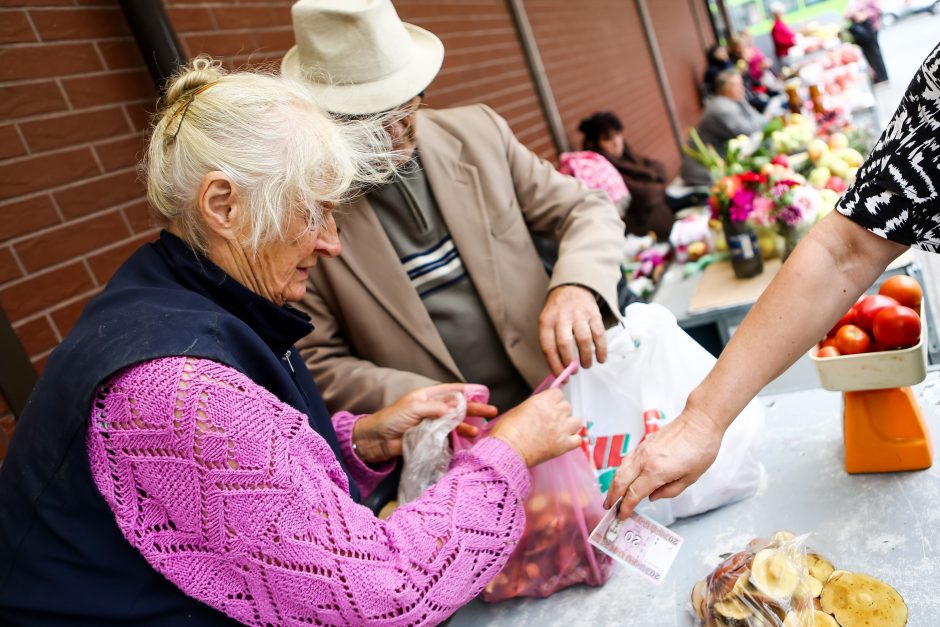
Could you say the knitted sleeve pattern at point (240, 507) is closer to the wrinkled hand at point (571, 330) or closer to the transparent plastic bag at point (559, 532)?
the transparent plastic bag at point (559, 532)

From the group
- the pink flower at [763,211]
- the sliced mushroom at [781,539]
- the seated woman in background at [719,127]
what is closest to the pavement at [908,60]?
the pink flower at [763,211]

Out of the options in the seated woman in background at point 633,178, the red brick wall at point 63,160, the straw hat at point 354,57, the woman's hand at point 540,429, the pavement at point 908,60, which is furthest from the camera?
the seated woman in background at point 633,178

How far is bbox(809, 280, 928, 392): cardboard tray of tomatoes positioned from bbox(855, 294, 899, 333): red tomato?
0.05 meters

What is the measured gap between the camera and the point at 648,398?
5.15ft

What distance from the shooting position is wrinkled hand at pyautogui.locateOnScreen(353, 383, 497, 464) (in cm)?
155

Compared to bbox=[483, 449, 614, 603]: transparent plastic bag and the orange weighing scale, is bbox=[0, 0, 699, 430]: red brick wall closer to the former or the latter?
bbox=[483, 449, 614, 603]: transparent plastic bag

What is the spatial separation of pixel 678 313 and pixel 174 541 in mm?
2673

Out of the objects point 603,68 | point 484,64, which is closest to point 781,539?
point 484,64

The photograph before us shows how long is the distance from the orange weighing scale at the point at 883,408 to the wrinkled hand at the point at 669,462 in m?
0.33

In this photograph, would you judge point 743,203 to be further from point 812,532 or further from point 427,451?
point 427,451

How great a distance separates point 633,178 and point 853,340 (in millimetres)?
4715

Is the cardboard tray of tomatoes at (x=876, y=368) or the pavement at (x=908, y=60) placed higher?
the cardboard tray of tomatoes at (x=876, y=368)

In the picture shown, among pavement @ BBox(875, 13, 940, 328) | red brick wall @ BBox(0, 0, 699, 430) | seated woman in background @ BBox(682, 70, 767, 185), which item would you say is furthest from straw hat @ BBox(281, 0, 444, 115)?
seated woman in background @ BBox(682, 70, 767, 185)

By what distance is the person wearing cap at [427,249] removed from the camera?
1828mm
